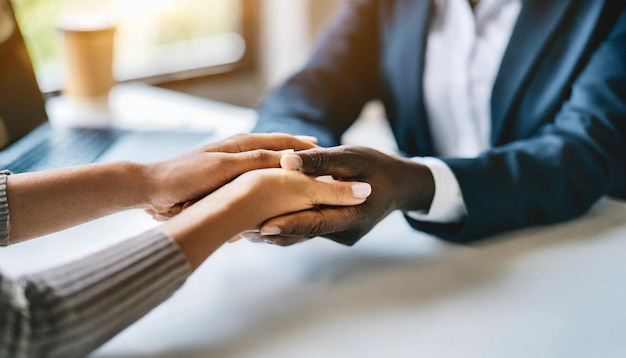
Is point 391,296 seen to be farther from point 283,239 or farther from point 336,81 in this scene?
point 336,81

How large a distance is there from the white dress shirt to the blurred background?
952mm

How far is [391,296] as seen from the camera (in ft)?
2.42

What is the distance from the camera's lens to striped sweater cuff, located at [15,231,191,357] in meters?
0.53

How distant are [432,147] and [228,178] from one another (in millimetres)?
580

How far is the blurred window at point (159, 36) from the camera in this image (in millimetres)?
1791

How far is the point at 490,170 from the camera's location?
2.90 ft

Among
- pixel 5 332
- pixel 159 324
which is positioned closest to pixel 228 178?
pixel 159 324

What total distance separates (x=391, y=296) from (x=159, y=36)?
157 centimetres

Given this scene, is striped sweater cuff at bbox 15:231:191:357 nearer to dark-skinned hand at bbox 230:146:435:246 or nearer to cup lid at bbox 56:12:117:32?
dark-skinned hand at bbox 230:146:435:246

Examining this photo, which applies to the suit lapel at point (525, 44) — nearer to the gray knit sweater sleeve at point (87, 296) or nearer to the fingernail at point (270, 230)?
the fingernail at point (270, 230)

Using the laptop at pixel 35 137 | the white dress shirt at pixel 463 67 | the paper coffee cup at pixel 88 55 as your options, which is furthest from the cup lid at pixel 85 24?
the white dress shirt at pixel 463 67

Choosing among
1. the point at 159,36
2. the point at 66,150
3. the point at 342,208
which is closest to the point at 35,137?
the point at 66,150

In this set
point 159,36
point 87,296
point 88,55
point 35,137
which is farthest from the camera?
point 159,36

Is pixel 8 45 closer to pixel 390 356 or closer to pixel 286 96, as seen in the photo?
pixel 286 96
